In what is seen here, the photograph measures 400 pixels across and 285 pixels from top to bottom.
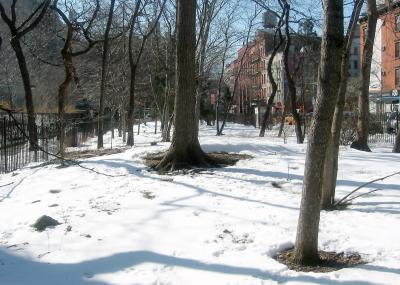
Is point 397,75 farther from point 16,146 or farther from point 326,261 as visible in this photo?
point 326,261

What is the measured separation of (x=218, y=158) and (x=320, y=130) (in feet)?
20.5

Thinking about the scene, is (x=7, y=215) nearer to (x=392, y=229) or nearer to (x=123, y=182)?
(x=123, y=182)

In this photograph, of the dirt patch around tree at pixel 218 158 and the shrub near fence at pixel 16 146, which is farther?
the shrub near fence at pixel 16 146

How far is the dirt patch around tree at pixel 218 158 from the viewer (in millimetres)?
10789

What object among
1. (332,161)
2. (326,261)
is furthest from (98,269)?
(332,161)

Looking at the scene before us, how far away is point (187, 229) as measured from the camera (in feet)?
20.3

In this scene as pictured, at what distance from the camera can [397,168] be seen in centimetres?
937

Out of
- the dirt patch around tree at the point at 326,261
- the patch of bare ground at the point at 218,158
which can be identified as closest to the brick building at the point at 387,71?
the patch of bare ground at the point at 218,158

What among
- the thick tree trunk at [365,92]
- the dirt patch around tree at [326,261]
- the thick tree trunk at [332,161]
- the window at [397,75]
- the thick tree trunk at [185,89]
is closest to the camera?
the dirt patch around tree at [326,261]

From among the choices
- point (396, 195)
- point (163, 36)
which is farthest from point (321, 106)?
point (163, 36)

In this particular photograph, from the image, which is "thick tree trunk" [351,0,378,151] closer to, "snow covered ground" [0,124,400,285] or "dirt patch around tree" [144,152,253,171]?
"dirt patch around tree" [144,152,253,171]

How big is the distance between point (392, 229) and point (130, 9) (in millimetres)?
20290

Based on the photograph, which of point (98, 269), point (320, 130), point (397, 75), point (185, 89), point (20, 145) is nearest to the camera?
point (320, 130)

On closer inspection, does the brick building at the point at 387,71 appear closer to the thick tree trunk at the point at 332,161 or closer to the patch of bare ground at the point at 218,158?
the patch of bare ground at the point at 218,158
